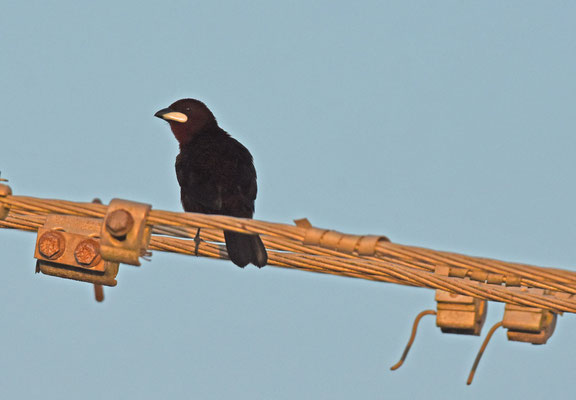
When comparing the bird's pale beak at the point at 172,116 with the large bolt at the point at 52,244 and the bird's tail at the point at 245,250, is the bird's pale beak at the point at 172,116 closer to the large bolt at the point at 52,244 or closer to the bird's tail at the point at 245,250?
the bird's tail at the point at 245,250

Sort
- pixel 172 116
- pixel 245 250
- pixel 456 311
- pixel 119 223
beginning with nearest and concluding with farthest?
pixel 119 223
pixel 456 311
pixel 245 250
pixel 172 116

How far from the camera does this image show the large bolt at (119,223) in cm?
428

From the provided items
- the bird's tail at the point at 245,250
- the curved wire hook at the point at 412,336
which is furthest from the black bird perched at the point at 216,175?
the curved wire hook at the point at 412,336

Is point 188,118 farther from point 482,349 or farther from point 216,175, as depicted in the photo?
point 482,349

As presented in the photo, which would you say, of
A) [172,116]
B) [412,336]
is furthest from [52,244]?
[172,116]

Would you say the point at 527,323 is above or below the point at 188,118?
below

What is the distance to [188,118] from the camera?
8.48m

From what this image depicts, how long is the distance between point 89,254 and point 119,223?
294 millimetres

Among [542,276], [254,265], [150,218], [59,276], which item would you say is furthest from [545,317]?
[59,276]

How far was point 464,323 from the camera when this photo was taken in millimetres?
4914

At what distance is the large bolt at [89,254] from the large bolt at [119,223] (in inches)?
8.3

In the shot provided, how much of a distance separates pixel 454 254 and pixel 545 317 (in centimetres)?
140

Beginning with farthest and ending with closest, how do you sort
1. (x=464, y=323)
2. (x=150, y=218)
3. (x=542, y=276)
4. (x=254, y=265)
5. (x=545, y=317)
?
1. (x=254, y=265)
2. (x=545, y=317)
3. (x=464, y=323)
4. (x=150, y=218)
5. (x=542, y=276)

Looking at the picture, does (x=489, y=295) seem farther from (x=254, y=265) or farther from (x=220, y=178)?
(x=220, y=178)
